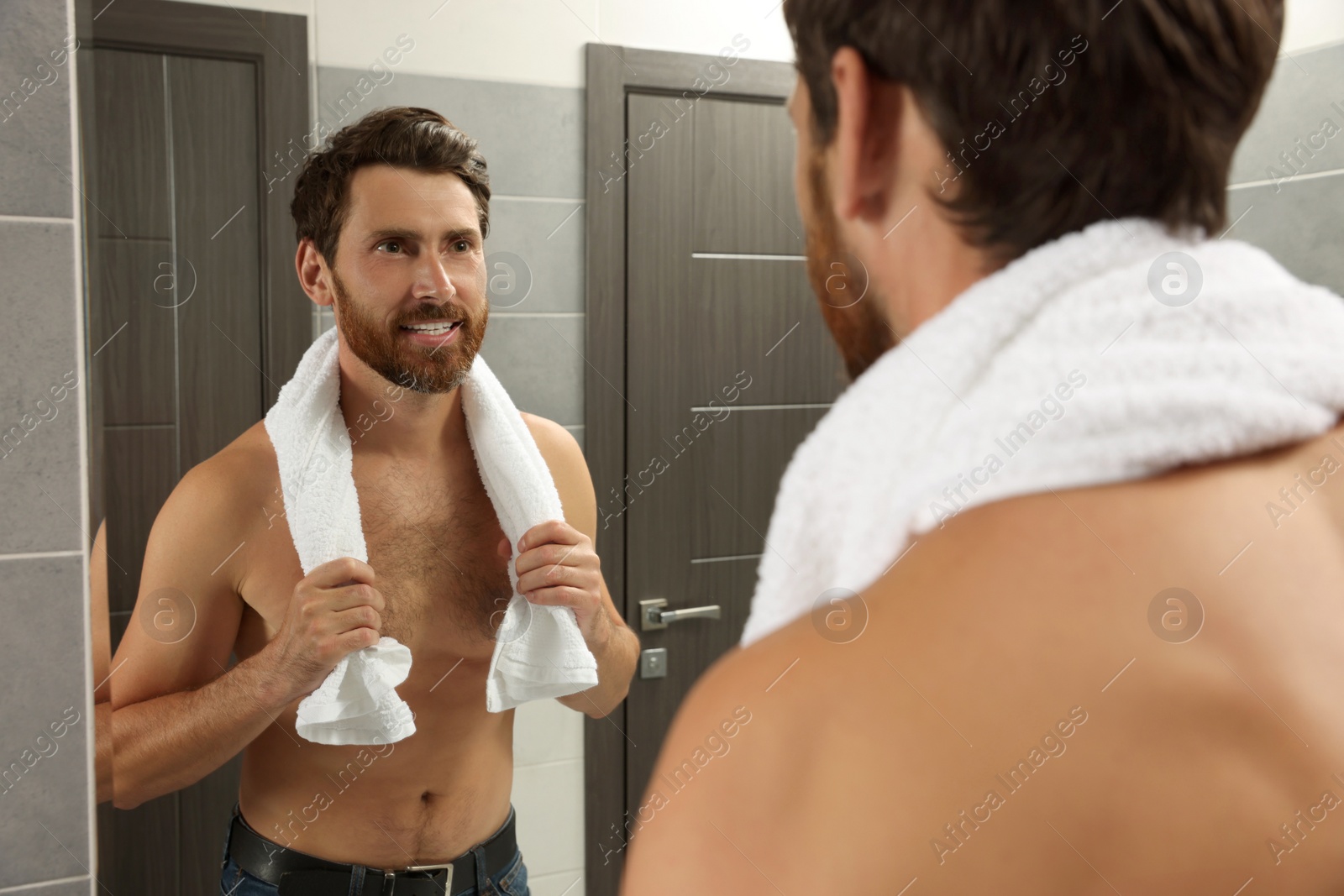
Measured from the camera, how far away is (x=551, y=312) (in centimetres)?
70

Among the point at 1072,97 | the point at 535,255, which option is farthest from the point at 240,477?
the point at 1072,97

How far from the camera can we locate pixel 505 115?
2.21 feet

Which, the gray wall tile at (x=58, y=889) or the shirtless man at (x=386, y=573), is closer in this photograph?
→ the shirtless man at (x=386, y=573)

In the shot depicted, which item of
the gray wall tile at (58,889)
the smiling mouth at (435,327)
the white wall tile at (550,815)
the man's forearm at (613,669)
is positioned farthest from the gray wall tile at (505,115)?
the gray wall tile at (58,889)

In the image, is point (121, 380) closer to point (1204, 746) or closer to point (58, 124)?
point (58, 124)

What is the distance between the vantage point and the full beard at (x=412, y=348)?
0.68 metres

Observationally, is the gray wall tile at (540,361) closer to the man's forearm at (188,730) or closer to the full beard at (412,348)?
the full beard at (412,348)

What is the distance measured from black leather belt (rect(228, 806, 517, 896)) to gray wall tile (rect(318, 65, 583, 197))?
1.60ft

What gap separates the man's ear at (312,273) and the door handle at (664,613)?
0.33 metres

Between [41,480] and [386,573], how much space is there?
34 cm

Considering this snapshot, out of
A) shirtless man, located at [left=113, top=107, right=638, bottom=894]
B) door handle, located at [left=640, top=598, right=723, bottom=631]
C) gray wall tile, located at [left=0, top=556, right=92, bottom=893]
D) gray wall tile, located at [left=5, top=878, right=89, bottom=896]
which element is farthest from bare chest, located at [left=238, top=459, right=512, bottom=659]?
gray wall tile, located at [left=5, top=878, right=89, bottom=896]

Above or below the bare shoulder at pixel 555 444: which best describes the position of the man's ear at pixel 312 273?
above

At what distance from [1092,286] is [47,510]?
2.69ft

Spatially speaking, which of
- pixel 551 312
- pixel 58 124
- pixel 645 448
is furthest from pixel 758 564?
pixel 58 124
